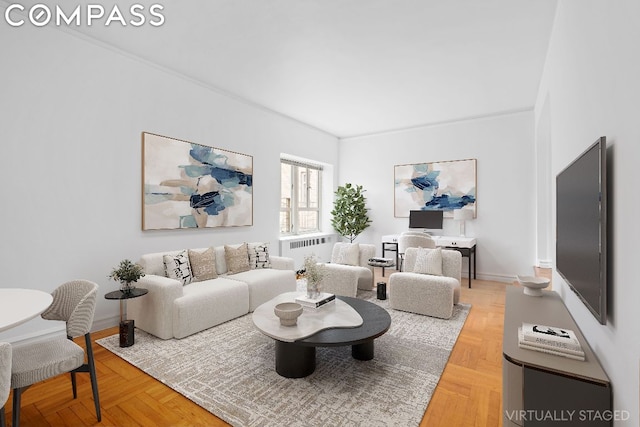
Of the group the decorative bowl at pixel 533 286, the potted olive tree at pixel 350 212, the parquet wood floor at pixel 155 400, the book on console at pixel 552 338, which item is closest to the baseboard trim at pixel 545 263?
the decorative bowl at pixel 533 286

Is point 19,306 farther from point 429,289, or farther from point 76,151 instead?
point 429,289

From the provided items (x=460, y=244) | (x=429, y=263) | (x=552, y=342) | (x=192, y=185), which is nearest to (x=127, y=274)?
(x=192, y=185)

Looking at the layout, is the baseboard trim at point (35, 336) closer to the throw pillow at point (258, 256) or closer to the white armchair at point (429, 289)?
the throw pillow at point (258, 256)

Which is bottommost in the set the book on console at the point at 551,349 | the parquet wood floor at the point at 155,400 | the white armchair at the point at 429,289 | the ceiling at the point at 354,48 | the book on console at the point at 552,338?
the parquet wood floor at the point at 155,400

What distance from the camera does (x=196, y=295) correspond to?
3262mm

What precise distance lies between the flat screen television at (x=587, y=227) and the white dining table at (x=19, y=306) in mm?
2599

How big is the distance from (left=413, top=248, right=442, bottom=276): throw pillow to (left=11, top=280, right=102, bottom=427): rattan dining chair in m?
3.54

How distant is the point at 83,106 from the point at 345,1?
8.96ft

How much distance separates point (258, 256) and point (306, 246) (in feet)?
6.63

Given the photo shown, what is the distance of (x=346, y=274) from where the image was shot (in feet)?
14.6

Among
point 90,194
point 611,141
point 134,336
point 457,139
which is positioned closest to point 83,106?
point 90,194

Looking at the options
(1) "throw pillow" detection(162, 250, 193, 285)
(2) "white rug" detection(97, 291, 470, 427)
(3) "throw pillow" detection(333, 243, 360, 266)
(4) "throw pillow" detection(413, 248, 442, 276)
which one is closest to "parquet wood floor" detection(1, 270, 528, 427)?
(2) "white rug" detection(97, 291, 470, 427)

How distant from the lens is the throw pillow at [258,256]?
4.46 meters

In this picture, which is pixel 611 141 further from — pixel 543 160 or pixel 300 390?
pixel 543 160
